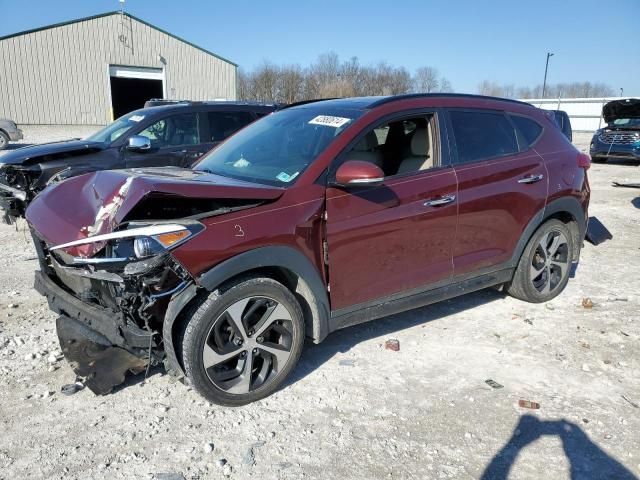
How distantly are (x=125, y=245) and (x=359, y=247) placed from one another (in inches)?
58.2

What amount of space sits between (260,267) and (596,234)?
6.01 metres

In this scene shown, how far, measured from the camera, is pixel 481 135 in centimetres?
434

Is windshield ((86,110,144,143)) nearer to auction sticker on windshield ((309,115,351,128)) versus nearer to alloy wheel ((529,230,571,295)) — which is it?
auction sticker on windshield ((309,115,351,128))

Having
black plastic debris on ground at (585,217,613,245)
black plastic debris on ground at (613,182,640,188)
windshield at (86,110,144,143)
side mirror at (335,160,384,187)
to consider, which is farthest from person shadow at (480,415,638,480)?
black plastic debris on ground at (613,182,640,188)

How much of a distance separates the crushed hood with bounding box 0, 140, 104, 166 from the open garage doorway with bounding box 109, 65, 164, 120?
27.5 meters

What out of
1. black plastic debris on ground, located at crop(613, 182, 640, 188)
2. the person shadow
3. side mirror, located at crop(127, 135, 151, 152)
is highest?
side mirror, located at crop(127, 135, 151, 152)

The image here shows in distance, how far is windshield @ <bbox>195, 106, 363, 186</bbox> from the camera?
11.6 feet

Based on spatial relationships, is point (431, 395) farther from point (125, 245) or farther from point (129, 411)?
point (125, 245)

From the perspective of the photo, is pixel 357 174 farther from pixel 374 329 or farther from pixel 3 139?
pixel 3 139

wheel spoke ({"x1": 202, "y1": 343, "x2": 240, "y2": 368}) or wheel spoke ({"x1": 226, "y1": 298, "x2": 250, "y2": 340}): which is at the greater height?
wheel spoke ({"x1": 226, "y1": 298, "x2": 250, "y2": 340})

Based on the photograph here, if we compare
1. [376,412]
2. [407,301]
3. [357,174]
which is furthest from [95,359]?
[407,301]

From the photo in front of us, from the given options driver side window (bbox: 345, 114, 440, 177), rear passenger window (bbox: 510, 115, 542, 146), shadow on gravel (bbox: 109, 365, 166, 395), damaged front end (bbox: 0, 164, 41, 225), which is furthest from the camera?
damaged front end (bbox: 0, 164, 41, 225)

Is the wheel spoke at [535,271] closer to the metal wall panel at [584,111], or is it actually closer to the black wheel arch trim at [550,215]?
the black wheel arch trim at [550,215]

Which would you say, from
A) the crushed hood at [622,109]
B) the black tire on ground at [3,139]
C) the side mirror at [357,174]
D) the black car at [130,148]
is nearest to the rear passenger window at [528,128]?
the side mirror at [357,174]
